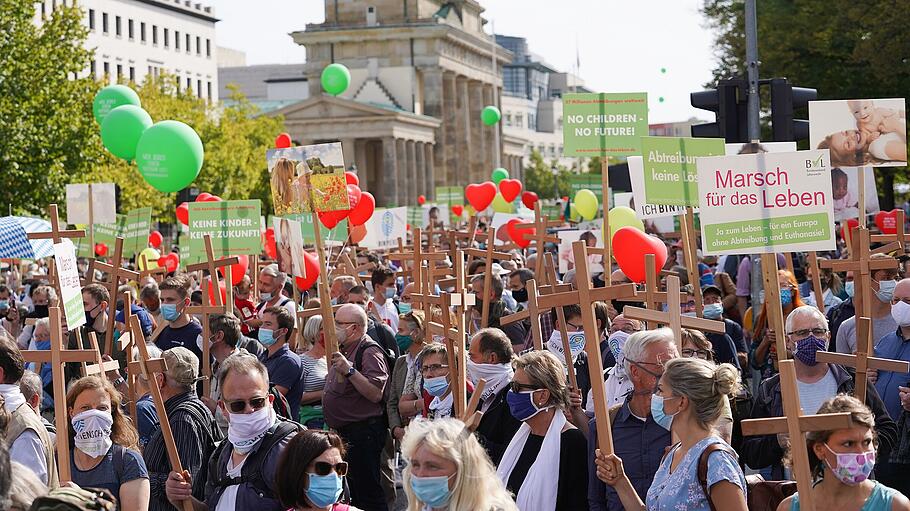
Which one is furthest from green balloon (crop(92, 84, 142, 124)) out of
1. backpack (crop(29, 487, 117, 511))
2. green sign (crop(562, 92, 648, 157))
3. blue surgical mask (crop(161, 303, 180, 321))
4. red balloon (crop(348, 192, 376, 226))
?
backpack (crop(29, 487, 117, 511))

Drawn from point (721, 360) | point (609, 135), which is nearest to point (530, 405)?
point (721, 360)

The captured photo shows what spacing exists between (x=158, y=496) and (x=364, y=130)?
278ft

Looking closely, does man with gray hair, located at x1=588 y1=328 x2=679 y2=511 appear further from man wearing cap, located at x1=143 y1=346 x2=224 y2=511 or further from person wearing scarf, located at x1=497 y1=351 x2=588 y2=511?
man wearing cap, located at x1=143 y1=346 x2=224 y2=511

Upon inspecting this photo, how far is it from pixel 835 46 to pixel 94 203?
22472 mm

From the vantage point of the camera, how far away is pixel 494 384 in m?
7.66

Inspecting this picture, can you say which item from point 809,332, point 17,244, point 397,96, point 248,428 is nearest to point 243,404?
point 248,428

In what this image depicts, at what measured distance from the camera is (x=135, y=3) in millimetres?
95375

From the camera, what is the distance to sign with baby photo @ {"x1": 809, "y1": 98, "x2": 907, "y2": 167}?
13.0 meters

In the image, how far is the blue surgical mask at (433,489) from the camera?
481 cm

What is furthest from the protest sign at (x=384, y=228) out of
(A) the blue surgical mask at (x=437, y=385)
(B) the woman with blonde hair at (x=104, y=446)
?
(B) the woman with blonde hair at (x=104, y=446)

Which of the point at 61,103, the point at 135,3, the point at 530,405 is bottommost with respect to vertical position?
the point at 530,405

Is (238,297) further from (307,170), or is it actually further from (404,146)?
(404,146)

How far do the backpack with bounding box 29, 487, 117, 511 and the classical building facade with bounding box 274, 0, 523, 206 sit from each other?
8454 cm

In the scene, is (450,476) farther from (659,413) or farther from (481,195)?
(481,195)
